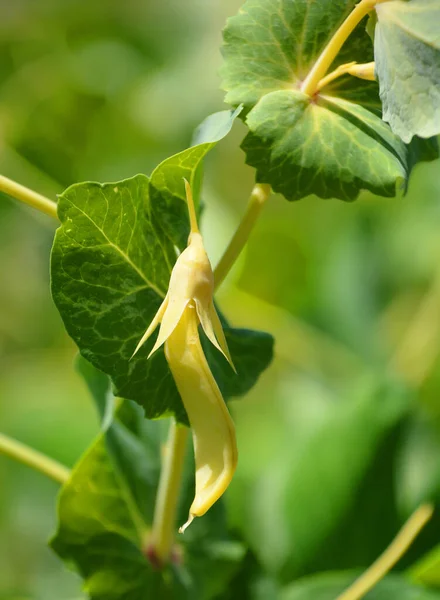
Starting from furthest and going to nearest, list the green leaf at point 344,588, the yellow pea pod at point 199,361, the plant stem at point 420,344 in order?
the plant stem at point 420,344
the green leaf at point 344,588
the yellow pea pod at point 199,361

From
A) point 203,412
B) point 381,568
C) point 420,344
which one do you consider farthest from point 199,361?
point 420,344

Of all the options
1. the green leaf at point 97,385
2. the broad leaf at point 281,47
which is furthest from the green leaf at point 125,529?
the broad leaf at point 281,47

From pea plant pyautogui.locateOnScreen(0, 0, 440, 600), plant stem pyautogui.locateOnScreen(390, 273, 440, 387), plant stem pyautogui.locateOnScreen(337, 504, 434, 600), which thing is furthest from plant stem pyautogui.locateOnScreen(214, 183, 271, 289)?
plant stem pyautogui.locateOnScreen(390, 273, 440, 387)

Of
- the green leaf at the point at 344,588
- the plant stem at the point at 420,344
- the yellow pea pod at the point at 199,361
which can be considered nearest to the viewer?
the yellow pea pod at the point at 199,361

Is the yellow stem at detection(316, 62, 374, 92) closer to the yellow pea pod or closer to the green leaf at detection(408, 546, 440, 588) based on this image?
the yellow pea pod

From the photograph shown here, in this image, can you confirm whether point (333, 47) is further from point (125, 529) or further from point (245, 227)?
point (125, 529)

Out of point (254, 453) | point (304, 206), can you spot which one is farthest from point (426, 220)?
point (254, 453)

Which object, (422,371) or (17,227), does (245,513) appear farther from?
(17,227)

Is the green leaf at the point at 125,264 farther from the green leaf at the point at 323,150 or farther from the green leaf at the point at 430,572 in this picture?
the green leaf at the point at 430,572
